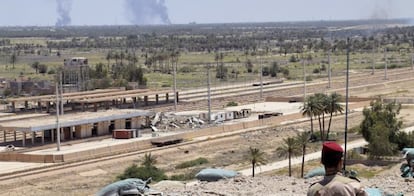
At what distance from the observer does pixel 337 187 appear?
730 cm

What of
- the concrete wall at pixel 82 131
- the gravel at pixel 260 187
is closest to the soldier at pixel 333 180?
the gravel at pixel 260 187

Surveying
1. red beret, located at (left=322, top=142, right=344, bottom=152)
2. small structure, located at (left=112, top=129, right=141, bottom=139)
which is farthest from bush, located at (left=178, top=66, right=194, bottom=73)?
red beret, located at (left=322, top=142, right=344, bottom=152)

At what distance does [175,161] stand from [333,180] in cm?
3438

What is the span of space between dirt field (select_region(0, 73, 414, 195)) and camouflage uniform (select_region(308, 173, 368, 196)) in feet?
82.0

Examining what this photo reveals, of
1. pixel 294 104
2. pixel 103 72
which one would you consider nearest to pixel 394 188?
pixel 294 104

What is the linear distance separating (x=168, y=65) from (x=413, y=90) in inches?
1845

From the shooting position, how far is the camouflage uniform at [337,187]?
7305mm

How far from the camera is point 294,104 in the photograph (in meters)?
68.2

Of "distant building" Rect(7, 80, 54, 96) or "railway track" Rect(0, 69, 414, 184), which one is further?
"distant building" Rect(7, 80, 54, 96)

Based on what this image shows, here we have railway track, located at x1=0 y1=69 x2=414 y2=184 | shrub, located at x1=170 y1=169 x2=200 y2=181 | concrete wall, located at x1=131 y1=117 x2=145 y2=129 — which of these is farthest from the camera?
concrete wall, located at x1=131 y1=117 x2=145 y2=129

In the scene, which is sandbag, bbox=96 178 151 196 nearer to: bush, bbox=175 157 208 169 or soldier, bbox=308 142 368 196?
soldier, bbox=308 142 368 196

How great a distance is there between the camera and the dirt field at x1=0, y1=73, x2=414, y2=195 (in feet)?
111

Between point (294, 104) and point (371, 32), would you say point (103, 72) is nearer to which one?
point (294, 104)

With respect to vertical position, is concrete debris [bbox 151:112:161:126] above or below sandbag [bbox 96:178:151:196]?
below
